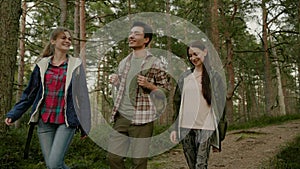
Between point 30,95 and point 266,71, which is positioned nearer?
point 30,95

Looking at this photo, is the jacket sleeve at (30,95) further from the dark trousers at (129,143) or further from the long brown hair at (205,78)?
the long brown hair at (205,78)

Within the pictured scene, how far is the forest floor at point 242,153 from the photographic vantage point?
641 centimetres

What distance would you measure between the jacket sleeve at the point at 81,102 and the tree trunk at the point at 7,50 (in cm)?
207

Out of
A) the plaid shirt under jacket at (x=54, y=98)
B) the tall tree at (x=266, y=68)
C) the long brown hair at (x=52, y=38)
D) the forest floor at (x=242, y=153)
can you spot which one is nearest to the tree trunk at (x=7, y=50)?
the long brown hair at (x=52, y=38)

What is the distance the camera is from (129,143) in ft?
10.8

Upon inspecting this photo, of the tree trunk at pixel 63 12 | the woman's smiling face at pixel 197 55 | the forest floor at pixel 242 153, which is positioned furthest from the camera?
the tree trunk at pixel 63 12

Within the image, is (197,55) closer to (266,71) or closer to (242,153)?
(242,153)

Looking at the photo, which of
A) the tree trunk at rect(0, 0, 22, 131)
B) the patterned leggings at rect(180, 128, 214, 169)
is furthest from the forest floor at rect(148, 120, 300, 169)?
the tree trunk at rect(0, 0, 22, 131)

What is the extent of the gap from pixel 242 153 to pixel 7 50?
535 centimetres

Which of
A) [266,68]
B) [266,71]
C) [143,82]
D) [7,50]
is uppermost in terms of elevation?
[266,68]

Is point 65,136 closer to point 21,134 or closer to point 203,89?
point 203,89

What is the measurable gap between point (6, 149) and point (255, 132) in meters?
7.27

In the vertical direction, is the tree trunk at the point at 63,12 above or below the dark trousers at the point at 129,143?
above

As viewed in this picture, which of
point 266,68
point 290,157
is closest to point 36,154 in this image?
point 290,157
